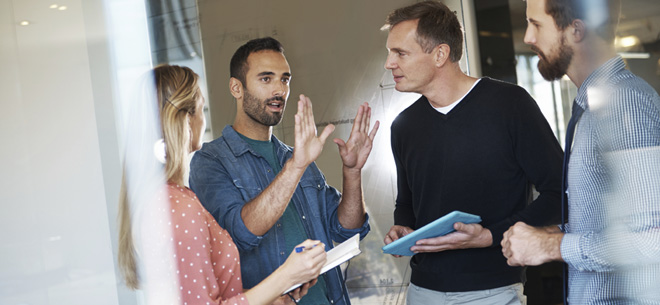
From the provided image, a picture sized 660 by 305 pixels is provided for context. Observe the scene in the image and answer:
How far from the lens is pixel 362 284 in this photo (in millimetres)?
3014

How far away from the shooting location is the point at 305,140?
6.33 feet

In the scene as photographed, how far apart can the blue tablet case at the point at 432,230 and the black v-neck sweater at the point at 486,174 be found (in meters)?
0.24

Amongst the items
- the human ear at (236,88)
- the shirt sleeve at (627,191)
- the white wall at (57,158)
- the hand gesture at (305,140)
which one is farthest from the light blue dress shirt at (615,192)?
the white wall at (57,158)

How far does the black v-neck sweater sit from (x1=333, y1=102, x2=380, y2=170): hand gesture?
0.66ft

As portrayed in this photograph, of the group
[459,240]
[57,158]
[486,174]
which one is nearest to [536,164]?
[486,174]

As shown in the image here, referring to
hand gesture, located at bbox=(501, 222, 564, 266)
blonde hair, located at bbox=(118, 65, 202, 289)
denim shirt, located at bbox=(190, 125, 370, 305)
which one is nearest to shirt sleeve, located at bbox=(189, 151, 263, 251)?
denim shirt, located at bbox=(190, 125, 370, 305)

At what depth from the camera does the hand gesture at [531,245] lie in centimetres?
154

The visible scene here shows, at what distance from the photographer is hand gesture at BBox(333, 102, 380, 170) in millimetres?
2277

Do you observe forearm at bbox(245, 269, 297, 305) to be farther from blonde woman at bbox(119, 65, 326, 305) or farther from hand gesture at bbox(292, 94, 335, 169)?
hand gesture at bbox(292, 94, 335, 169)

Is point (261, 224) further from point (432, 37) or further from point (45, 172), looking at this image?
point (432, 37)

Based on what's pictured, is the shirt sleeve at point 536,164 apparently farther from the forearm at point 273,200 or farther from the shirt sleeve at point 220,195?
the shirt sleeve at point 220,195

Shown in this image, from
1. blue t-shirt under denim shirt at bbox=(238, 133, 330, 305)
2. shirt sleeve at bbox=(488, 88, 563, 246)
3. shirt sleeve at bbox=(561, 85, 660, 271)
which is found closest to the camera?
shirt sleeve at bbox=(561, 85, 660, 271)

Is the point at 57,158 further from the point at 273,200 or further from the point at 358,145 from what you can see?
the point at 358,145

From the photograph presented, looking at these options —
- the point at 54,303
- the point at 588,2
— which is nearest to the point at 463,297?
the point at 588,2
